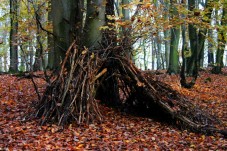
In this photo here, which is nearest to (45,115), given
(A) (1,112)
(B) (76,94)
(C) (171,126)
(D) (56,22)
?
(B) (76,94)

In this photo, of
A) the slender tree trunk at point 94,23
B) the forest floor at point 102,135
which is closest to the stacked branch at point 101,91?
the forest floor at point 102,135

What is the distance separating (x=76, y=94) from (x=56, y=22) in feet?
6.99

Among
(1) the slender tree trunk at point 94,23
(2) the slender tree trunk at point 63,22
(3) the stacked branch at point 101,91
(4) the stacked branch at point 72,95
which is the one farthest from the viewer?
(1) the slender tree trunk at point 94,23

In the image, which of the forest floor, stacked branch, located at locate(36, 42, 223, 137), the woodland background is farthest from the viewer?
stacked branch, located at locate(36, 42, 223, 137)

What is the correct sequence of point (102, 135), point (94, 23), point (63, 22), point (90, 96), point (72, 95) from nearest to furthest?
point (102, 135), point (72, 95), point (90, 96), point (63, 22), point (94, 23)

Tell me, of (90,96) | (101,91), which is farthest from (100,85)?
(90,96)

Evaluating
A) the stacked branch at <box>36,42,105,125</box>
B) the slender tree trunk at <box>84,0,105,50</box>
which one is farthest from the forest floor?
the slender tree trunk at <box>84,0,105,50</box>

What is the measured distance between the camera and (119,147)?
5148mm

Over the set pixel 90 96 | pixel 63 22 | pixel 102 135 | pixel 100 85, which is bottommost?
pixel 102 135

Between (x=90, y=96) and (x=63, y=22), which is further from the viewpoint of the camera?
(x=63, y=22)

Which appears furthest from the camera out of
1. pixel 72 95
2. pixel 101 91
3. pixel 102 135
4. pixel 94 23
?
pixel 101 91

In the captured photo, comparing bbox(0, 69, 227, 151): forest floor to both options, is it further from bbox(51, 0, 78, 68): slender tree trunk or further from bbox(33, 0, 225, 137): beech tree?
bbox(51, 0, 78, 68): slender tree trunk

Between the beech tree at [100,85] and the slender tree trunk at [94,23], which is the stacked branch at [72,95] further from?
the slender tree trunk at [94,23]

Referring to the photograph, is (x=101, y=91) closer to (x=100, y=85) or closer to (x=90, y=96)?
(x=100, y=85)
